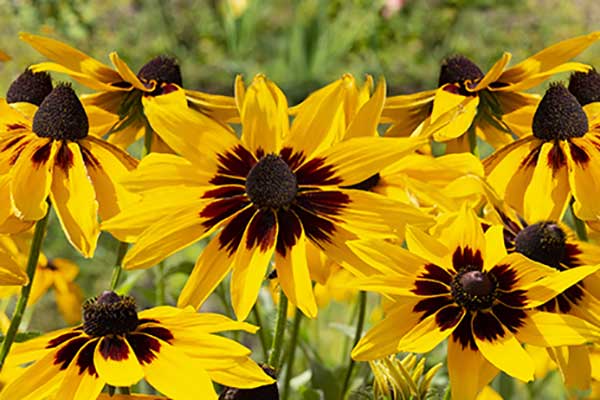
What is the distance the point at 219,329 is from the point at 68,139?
23cm

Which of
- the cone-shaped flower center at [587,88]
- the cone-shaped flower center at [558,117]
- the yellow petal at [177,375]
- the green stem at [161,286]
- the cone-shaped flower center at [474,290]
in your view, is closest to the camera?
the yellow petal at [177,375]

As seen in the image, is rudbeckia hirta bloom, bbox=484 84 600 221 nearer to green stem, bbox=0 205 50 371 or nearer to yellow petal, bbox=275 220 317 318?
yellow petal, bbox=275 220 317 318

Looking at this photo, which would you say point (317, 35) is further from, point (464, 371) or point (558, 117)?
Answer: point (464, 371)

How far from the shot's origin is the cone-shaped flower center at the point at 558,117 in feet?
2.83

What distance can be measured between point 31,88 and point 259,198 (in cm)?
29

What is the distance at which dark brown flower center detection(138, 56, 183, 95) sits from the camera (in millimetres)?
958

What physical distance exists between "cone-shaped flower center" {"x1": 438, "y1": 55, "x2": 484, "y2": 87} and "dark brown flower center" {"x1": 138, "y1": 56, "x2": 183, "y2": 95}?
0.80ft

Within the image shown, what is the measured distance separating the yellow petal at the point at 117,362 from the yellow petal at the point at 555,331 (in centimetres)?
26

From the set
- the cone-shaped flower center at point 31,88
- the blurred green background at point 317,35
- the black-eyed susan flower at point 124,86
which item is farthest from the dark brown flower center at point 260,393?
the blurred green background at point 317,35

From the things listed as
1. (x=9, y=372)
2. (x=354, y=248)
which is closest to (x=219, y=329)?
(x=354, y=248)

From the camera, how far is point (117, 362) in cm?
71

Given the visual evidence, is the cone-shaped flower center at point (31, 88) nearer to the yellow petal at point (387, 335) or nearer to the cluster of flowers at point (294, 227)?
the cluster of flowers at point (294, 227)

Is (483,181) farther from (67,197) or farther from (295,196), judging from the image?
(67,197)

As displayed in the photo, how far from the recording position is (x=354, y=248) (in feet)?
2.34
